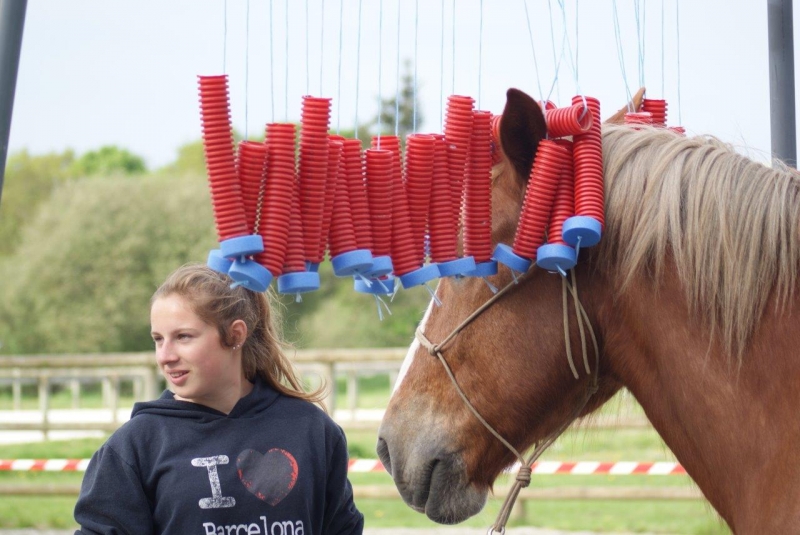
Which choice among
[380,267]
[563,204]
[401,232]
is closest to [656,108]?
[563,204]

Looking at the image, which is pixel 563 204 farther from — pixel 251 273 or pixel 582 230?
pixel 251 273

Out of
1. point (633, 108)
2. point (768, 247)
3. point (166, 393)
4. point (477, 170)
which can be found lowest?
point (166, 393)

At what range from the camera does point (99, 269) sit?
1097 inches

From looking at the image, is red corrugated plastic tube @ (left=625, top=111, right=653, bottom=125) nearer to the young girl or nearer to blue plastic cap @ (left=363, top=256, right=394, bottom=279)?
blue plastic cap @ (left=363, top=256, right=394, bottom=279)

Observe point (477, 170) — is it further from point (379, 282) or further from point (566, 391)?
point (566, 391)

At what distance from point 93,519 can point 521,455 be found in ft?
3.28

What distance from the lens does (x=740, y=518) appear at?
178 cm

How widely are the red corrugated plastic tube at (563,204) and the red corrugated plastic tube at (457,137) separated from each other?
0.22 m

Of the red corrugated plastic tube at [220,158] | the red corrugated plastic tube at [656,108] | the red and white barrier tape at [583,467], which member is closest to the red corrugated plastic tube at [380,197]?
the red corrugated plastic tube at [220,158]

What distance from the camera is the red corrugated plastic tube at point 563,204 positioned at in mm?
1906

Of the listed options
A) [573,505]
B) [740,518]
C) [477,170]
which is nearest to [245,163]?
[477,170]

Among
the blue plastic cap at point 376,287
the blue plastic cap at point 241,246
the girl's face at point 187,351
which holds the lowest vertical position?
the girl's face at point 187,351

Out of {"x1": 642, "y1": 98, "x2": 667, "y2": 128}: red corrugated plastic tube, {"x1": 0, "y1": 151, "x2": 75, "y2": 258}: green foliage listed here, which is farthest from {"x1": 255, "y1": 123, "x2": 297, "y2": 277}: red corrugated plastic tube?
{"x1": 0, "y1": 151, "x2": 75, "y2": 258}: green foliage

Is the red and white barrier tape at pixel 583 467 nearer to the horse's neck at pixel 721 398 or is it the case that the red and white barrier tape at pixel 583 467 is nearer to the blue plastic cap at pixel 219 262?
the horse's neck at pixel 721 398
